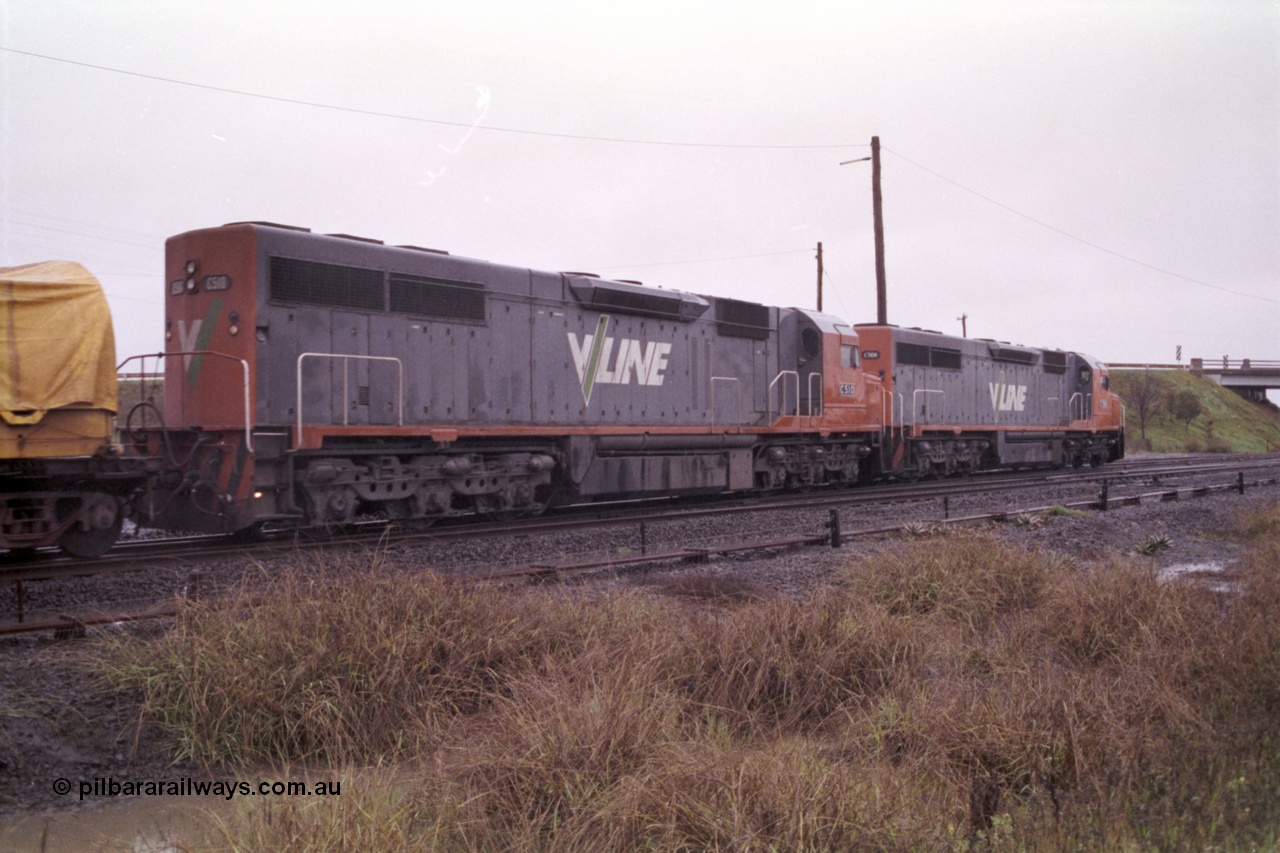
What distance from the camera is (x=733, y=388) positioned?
56.5 feet

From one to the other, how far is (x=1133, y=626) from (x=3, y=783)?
698cm

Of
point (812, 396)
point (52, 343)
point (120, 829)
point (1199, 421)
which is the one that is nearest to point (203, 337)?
point (52, 343)

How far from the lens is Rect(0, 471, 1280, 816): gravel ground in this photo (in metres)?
4.50

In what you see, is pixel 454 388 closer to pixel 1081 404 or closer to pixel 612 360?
pixel 612 360

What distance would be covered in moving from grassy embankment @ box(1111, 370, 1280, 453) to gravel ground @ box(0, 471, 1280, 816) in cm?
3738

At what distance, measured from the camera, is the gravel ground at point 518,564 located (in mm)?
4504

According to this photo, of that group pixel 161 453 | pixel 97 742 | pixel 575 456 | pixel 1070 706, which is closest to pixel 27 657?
pixel 97 742

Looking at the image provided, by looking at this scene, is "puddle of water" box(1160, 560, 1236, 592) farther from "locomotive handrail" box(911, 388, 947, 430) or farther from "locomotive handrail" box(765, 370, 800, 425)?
"locomotive handrail" box(911, 388, 947, 430)

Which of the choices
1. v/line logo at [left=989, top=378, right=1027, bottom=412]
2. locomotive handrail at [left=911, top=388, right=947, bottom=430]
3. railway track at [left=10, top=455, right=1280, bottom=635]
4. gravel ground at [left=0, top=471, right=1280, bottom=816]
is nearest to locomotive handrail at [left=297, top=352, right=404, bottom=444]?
railway track at [left=10, top=455, right=1280, bottom=635]

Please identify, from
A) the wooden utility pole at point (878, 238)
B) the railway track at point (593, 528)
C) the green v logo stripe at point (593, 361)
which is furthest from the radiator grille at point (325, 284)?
the wooden utility pole at point (878, 238)

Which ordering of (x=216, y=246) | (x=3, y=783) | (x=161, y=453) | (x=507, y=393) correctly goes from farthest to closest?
(x=507, y=393) → (x=216, y=246) → (x=161, y=453) → (x=3, y=783)

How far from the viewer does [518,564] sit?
32.3 ft

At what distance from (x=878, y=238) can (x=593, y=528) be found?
750 inches

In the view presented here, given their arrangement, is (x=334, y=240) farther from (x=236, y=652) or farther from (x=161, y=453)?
(x=236, y=652)
